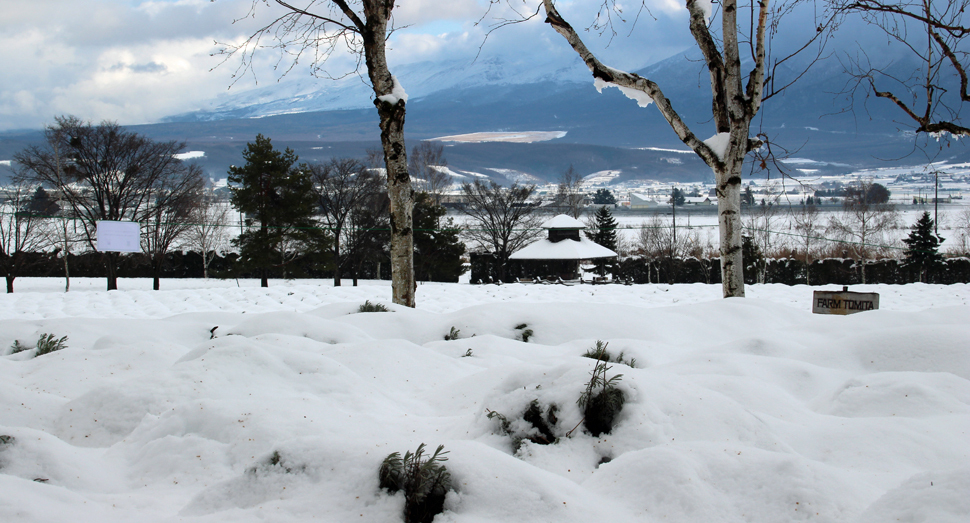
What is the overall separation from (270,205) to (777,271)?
85.4ft

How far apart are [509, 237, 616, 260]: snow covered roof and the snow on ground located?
760 inches

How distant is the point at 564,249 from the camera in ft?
80.2

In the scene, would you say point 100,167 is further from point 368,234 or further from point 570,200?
point 570,200

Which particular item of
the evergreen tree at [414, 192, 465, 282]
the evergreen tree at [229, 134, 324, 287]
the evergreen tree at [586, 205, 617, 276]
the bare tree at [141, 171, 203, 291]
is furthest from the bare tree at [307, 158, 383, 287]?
the evergreen tree at [586, 205, 617, 276]

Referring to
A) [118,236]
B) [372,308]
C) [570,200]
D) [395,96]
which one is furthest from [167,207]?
[570,200]

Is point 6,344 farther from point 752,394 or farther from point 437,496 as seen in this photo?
point 752,394

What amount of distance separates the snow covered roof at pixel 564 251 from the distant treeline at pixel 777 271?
6.28ft

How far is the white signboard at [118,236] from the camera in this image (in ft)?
58.3

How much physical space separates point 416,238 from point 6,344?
27738mm

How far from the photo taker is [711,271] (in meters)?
27.0

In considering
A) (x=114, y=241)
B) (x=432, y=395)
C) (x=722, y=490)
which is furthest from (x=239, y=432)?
(x=114, y=241)

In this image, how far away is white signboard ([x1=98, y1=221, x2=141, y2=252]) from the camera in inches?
699

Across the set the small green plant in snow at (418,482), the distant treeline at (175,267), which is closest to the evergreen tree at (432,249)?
the distant treeline at (175,267)

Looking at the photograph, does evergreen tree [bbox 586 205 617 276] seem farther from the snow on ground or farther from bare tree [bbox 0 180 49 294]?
bare tree [bbox 0 180 49 294]
